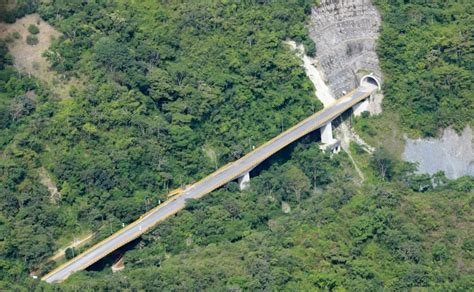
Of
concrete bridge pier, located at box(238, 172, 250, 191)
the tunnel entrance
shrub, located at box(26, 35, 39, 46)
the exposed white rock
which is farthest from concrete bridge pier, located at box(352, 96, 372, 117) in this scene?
shrub, located at box(26, 35, 39, 46)

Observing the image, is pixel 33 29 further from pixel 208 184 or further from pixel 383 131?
pixel 383 131

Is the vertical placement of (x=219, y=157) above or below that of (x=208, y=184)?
above

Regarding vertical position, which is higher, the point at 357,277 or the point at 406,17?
the point at 406,17

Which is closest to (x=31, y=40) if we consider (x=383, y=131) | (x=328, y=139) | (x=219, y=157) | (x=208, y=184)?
(x=219, y=157)

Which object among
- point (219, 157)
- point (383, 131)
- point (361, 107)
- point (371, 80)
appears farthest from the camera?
point (371, 80)

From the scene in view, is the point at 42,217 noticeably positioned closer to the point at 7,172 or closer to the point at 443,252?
the point at 7,172

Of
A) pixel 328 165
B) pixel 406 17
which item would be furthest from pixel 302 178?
pixel 406 17
